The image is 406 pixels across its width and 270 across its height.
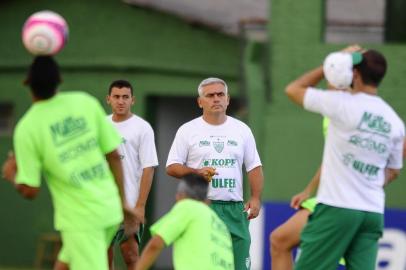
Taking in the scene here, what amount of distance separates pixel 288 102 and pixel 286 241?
289 inches

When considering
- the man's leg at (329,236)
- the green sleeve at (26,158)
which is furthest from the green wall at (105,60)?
the green sleeve at (26,158)

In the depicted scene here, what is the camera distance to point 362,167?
8828 millimetres

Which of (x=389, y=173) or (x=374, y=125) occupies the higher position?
(x=374, y=125)

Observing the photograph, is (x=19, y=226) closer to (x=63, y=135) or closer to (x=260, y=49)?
(x=260, y=49)

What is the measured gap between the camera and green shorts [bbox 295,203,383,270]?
884cm

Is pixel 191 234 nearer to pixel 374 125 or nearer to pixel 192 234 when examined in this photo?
pixel 192 234

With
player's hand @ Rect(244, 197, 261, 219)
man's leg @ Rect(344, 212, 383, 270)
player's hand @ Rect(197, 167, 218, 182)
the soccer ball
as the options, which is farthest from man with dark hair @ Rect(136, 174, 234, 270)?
player's hand @ Rect(244, 197, 261, 219)

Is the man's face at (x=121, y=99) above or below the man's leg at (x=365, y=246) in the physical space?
above

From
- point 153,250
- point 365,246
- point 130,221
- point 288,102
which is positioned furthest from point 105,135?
point 288,102

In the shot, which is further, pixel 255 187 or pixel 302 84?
pixel 255 187

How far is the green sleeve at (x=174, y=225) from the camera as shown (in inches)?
332

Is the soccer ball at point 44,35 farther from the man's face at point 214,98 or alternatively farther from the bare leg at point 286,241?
the bare leg at point 286,241

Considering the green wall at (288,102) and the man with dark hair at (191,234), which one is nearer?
the man with dark hair at (191,234)

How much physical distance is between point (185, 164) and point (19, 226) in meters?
11.1
